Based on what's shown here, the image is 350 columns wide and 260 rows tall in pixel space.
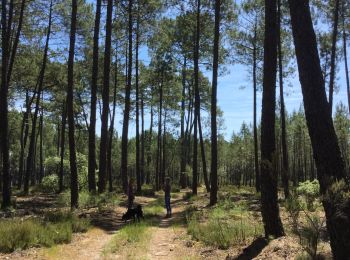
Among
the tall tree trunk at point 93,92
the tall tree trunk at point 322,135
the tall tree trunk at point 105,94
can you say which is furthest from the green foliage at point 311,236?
the tall tree trunk at point 105,94

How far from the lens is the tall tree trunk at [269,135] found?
934 cm

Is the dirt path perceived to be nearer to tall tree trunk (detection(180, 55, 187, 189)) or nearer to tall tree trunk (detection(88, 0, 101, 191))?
tall tree trunk (detection(88, 0, 101, 191))

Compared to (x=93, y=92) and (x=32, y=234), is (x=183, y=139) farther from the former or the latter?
(x=32, y=234)

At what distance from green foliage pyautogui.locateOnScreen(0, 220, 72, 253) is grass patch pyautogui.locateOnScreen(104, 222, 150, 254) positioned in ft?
4.00

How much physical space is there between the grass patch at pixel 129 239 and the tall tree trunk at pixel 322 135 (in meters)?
5.32

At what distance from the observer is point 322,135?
20.8ft

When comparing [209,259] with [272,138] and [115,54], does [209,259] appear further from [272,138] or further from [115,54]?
[115,54]

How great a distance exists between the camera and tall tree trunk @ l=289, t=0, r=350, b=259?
5984 millimetres

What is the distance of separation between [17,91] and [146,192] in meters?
13.7

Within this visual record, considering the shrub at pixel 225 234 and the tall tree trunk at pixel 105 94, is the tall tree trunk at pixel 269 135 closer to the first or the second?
the shrub at pixel 225 234

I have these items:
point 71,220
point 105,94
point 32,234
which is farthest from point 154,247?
point 105,94

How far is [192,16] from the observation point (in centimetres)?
2689

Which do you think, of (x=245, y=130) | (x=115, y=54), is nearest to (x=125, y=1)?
(x=115, y=54)

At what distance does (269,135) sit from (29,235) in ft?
19.4
